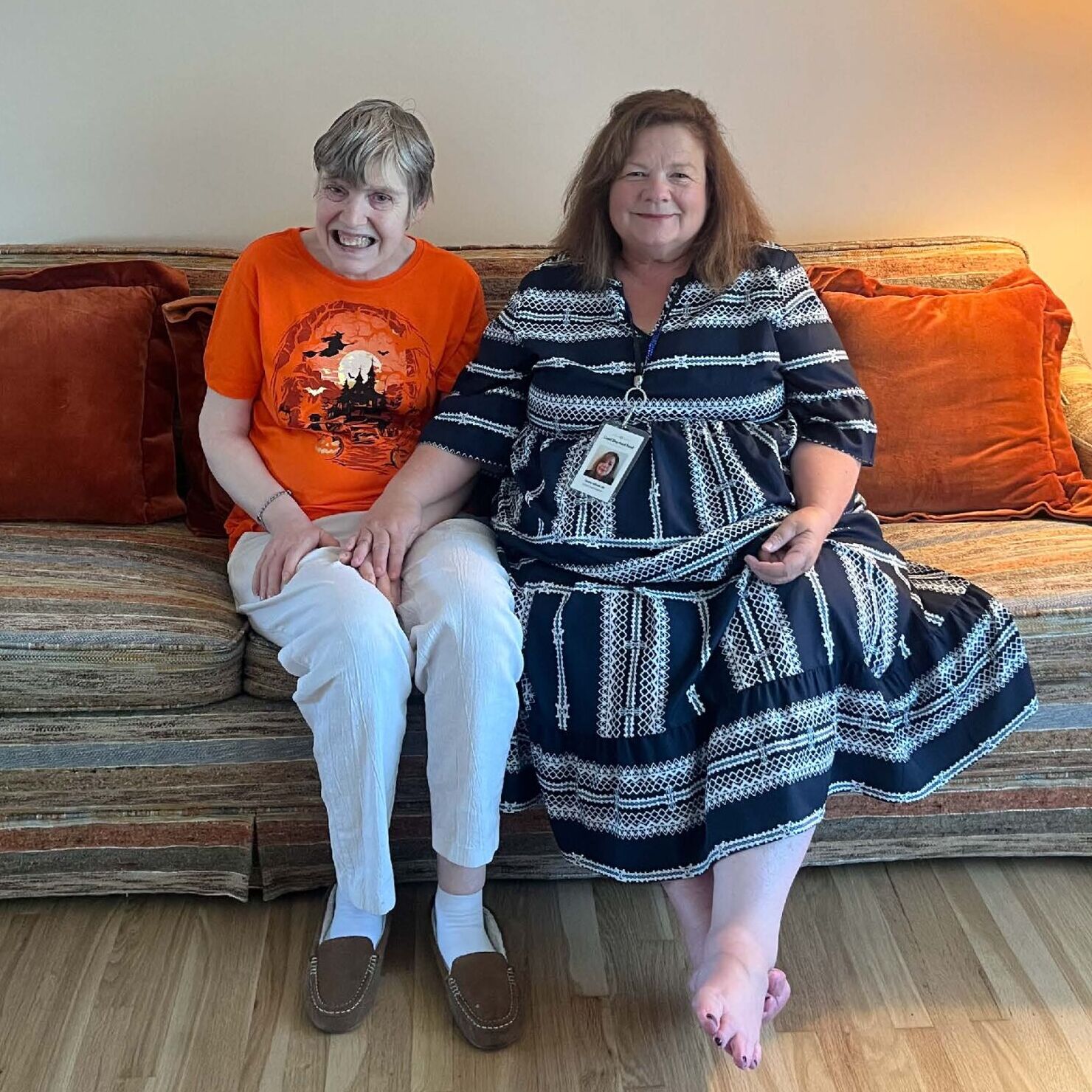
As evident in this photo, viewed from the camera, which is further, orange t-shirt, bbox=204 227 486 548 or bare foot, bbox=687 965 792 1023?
orange t-shirt, bbox=204 227 486 548

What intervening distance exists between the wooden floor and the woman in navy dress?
0.16 metres

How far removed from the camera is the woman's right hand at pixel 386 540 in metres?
1.72

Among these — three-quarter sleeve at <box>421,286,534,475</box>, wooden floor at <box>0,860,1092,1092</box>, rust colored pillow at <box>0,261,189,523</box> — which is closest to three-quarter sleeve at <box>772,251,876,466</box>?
three-quarter sleeve at <box>421,286,534,475</box>

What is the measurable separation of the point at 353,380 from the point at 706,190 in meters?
0.61

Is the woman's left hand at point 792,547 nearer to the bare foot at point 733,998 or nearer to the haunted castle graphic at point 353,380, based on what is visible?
the bare foot at point 733,998

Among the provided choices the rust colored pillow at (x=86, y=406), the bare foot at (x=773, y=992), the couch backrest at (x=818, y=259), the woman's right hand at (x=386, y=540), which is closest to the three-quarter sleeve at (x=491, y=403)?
the woman's right hand at (x=386, y=540)

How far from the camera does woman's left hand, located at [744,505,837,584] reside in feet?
5.36

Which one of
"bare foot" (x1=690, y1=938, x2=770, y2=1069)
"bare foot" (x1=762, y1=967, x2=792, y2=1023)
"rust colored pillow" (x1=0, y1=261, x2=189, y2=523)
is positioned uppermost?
"rust colored pillow" (x1=0, y1=261, x2=189, y2=523)

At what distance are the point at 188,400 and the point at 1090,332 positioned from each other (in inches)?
77.1

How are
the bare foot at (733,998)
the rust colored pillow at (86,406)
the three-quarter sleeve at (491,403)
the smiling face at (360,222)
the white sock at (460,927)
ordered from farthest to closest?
1. the rust colored pillow at (86,406)
2. the three-quarter sleeve at (491,403)
3. the smiling face at (360,222)
4. the white sock at (460,927)
5. the bare foot at (733,998)

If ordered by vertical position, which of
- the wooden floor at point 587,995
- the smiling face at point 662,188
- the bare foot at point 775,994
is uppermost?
the smiling face at point 662,188

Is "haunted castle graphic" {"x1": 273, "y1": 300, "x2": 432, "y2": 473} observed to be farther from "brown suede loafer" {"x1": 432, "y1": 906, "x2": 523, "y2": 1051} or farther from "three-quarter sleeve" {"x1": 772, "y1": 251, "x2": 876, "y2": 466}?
"brown suede loafer" {"x1": 432, "y1": 906, "x2": 523, "y2": 1051}

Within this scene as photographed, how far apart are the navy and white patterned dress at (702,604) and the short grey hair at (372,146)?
0.89 ft

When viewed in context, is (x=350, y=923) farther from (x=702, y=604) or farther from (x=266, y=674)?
(x=702, y=604)
